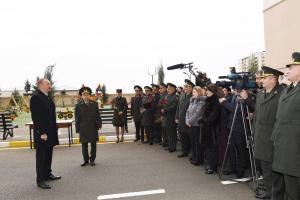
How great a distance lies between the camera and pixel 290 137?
137 inches

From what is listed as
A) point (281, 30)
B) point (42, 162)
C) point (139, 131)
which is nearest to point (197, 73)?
point (42, 162)

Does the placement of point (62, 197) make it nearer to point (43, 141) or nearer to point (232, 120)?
point (43, 141)

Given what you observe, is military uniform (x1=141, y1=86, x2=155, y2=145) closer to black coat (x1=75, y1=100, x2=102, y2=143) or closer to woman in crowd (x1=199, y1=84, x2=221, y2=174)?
black coat (x1=75, y1=100, x2=102, y2=143)

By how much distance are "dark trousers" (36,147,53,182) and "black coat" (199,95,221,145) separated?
3.08 m

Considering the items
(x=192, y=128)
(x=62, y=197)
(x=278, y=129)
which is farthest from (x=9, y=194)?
(x=278, y=129)

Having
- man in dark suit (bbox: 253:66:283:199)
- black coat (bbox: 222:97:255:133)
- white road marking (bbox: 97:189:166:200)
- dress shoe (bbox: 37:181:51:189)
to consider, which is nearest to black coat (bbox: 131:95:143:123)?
black coat (bbox: 222:97:255:133)

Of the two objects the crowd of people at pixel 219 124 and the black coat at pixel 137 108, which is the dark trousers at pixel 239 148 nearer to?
the crowd of people at pixel 219 124

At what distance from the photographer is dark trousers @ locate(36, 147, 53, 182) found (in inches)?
242

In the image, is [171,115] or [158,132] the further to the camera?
[158,132]

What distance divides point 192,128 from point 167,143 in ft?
8.39

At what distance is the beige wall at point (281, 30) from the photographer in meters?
16.2

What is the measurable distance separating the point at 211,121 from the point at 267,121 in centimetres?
196

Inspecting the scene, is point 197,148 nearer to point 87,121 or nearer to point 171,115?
point 171,115

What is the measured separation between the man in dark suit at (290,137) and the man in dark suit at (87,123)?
4.95 meters
